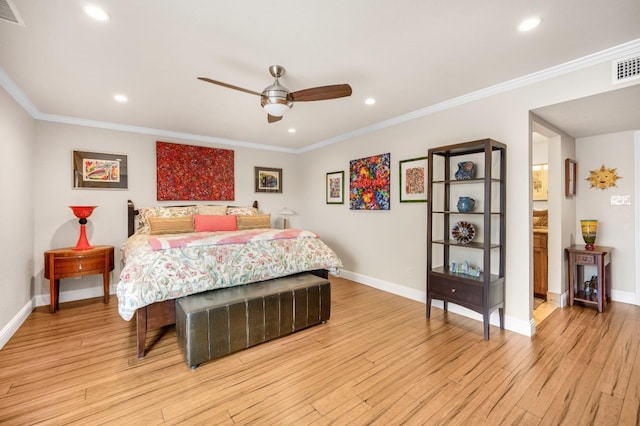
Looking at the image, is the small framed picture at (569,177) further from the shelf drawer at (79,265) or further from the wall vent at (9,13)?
the shelf drawer at (79,265)

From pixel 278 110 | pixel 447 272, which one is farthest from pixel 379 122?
pixel 447 272

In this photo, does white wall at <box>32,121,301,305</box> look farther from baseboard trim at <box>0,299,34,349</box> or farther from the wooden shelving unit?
the wooden shelving unit

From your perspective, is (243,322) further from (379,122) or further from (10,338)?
(379,122)

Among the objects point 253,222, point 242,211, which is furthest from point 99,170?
point 253,222

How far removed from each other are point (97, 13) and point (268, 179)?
13.0 feet

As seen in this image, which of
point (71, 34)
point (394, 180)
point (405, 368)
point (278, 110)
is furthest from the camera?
point (394, 180)

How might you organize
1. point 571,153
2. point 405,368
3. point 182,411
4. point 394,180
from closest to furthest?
1. point 182,411
2. point 405,368
3. point 571,153
4. point 394,180

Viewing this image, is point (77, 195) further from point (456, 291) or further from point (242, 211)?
point (456, 291)

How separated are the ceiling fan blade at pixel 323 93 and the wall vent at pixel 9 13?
1835mm

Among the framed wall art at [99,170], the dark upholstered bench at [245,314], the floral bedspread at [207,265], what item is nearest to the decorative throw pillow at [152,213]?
the framed wall art at [99,170]

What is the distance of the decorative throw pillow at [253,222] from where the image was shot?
4480 millimetres

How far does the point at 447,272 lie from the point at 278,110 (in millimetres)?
2457

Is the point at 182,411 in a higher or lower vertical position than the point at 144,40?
lower

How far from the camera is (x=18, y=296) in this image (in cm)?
305
